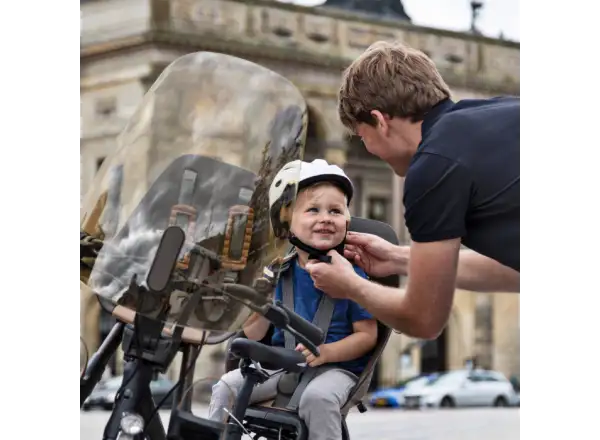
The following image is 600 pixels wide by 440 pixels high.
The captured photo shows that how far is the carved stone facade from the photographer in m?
2.79

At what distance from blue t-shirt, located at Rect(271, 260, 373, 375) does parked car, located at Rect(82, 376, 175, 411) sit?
1.50 feet

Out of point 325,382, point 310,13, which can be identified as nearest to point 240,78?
point 325,382

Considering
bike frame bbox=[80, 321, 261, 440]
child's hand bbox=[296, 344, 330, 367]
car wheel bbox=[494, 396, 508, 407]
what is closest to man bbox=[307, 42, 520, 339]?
child's hand bbox=[296, 344, 330, 367]

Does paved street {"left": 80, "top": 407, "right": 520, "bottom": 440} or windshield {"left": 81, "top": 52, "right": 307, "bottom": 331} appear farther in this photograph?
paved street {"left": 80, "top": 407, "right": 520, "bottom": 440}

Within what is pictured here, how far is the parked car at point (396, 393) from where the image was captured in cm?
310

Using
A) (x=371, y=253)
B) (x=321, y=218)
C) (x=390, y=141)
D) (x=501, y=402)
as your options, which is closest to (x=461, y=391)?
(x=501, y=402)

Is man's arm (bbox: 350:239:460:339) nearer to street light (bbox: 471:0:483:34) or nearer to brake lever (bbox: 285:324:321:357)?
brake lever (bbox: 285:324:321:357)

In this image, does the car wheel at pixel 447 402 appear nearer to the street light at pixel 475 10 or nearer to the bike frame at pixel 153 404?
the street light at pixel 475 10

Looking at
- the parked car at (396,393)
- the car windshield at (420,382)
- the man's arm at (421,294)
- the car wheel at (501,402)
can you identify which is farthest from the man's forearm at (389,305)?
the car windshield at (420,382)
